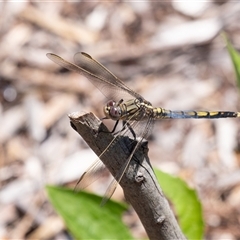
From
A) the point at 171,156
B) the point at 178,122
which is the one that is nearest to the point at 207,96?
the point at 178,122

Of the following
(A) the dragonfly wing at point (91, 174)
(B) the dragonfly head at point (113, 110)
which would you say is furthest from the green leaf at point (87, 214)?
(B) the dragonfly head at point (113, 110)

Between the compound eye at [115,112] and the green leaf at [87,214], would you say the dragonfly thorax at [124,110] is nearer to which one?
the compound eye at [115,112]

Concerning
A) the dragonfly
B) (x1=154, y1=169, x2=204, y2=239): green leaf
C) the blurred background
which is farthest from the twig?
the blurred background

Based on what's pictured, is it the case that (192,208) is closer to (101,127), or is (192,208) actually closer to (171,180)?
(171,180)

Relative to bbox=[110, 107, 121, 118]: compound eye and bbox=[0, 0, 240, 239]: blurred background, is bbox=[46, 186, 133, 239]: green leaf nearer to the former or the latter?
bbox=[110, 107, 121, 118]: compound eye

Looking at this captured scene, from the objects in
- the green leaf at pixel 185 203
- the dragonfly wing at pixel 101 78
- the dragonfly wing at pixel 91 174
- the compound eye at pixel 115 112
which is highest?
the dragonfly wing at pixel 101 78

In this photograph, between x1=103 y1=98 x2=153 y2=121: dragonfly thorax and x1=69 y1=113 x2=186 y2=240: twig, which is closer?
x1=69 y1=113 x2=186 y2=240: twig
